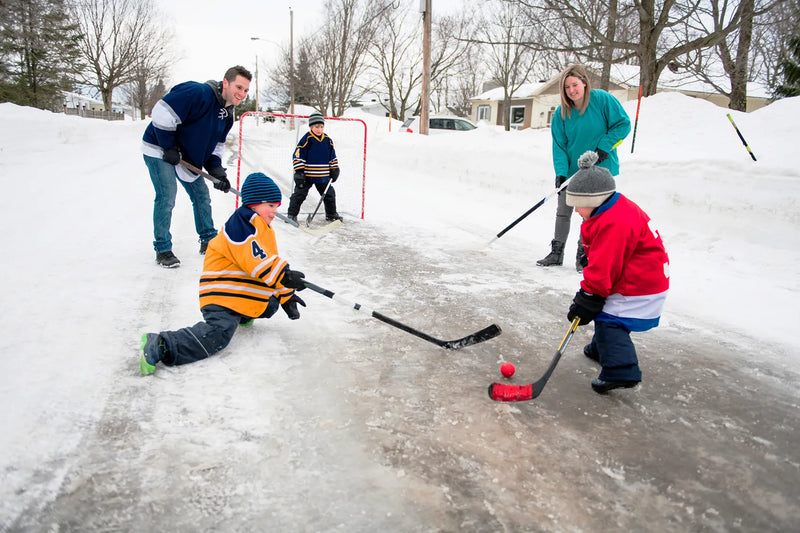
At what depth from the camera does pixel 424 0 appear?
1656cm

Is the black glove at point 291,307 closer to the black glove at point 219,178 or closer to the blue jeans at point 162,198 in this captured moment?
the blue jeans at point 162,198

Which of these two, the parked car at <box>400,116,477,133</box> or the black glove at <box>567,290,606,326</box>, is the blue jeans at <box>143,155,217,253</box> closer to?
the black glove at <box>567,290,606,326</box>

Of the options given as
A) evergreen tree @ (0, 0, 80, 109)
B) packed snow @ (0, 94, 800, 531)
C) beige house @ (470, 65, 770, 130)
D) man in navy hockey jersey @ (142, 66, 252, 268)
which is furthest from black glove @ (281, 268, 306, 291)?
beige house @ (470, 65, 770, 130)

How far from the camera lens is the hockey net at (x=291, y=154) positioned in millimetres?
8898

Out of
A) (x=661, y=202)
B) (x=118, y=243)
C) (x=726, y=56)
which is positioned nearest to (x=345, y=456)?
(x=118, y=243)

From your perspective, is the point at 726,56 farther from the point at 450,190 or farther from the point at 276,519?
the point at 276,519

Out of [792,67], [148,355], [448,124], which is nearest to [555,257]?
[148,355]

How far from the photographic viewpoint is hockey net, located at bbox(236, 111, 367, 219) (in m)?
8.90

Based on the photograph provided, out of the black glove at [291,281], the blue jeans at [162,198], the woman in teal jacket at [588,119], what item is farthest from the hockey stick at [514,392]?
the blue jeans at [162,198]

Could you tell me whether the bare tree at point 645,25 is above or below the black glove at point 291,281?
above

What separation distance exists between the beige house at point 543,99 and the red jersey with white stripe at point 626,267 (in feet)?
93.6

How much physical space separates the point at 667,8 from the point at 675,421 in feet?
48.6

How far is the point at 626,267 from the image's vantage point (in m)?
2.85

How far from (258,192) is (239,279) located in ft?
1.82
